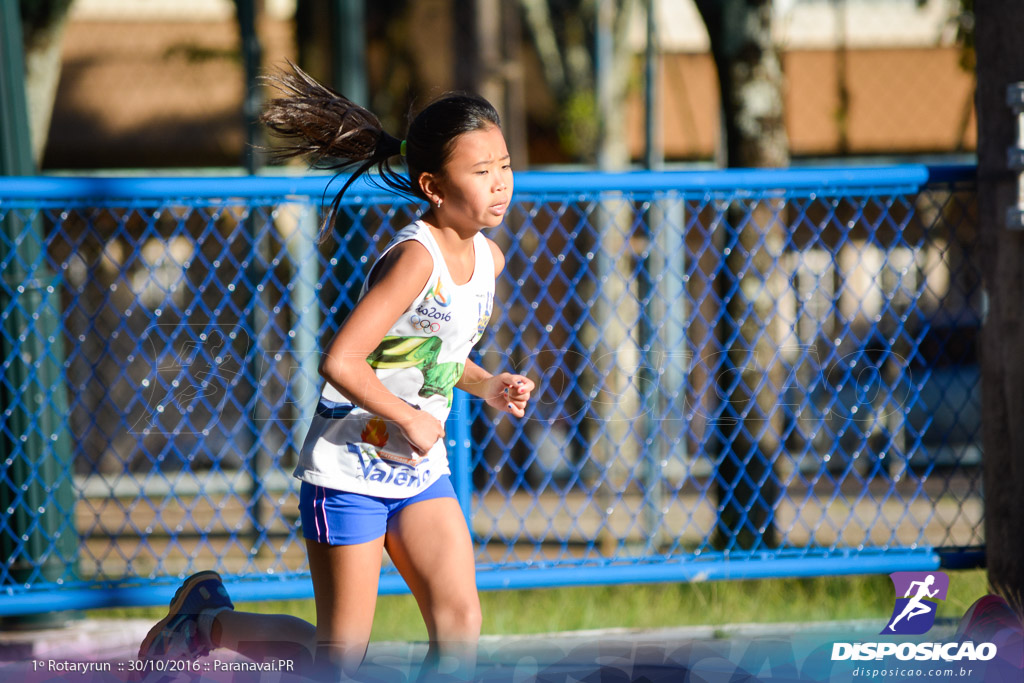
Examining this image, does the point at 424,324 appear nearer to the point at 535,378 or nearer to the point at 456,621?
the point at 456,621

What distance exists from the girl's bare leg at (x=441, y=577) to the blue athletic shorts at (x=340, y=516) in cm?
7

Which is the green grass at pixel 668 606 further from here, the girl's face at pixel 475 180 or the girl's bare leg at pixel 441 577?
the girl's face at pixel 475 180

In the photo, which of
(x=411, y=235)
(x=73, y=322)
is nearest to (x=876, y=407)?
(x=411, y=235)

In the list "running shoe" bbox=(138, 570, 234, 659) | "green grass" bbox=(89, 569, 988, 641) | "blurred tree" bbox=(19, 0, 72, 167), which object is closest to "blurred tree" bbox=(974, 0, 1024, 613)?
"green grass" bbox=(89, 569, 988, 641)

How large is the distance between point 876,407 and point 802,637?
88 cm

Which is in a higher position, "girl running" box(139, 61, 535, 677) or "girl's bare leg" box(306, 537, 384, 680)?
"girl running" box(139, 61, 535, 677)

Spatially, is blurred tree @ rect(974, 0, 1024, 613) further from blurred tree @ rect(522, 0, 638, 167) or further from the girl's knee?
blurred tree @ rect(522, 0, 638, 167)

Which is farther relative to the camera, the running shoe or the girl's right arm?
the running shoe

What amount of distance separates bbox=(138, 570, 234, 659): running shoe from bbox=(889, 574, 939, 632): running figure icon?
197 cm

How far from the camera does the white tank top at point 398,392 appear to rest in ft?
7.27

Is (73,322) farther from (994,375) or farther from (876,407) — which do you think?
(994,375)

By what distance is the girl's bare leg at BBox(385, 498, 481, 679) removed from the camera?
227cm

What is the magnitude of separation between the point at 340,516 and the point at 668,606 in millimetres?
2090

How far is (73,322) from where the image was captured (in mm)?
6957
